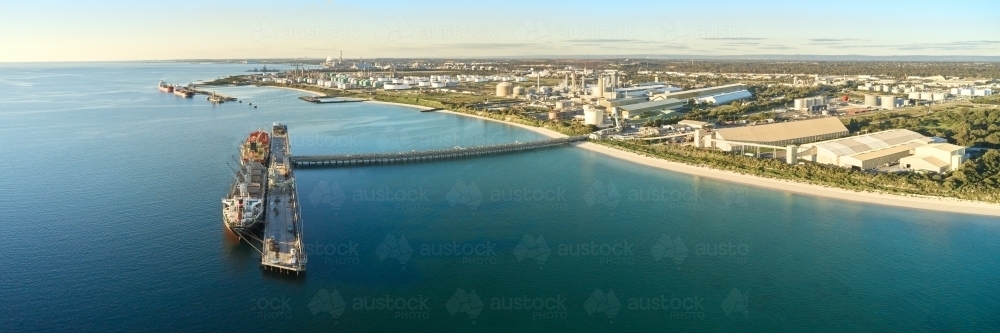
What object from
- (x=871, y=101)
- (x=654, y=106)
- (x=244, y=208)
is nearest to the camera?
(x=244, y=208)

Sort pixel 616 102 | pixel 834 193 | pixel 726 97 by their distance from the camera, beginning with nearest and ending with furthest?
pixel 834 193 < pixel 616 102 < pixel 726 97

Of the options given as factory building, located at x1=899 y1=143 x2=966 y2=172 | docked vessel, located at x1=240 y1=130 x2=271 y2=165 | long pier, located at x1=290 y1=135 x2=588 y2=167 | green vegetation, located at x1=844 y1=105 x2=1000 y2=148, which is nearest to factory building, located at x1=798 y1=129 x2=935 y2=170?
factory building, located at x1=899 y1=143 x2=966 y2=172

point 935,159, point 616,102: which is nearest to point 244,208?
point 935,159

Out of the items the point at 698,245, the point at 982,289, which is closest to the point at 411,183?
the point at 698,245

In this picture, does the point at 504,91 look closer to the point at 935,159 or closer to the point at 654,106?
the point at 654,106

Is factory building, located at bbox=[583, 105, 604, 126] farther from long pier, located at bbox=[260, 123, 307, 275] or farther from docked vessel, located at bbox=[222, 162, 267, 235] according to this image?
docked vessel, located at bbox=[222, 162, 267, 235]

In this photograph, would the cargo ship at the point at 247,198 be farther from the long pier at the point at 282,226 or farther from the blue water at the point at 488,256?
the blue water at the point at 488,256

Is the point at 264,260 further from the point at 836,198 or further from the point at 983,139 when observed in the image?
the point at 983,139
